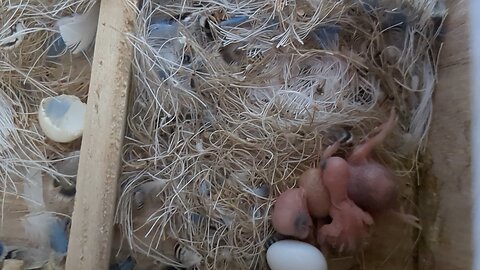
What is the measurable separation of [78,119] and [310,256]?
56cm

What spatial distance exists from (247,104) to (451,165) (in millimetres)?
453

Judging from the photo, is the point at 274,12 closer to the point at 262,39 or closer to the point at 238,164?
the point at 262,39

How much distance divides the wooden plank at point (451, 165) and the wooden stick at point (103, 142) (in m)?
0.68

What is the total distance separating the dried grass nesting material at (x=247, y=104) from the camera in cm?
127

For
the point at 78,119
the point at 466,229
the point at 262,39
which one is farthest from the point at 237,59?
the point at 466,229

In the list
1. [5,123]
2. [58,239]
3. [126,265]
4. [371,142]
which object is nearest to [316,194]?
[371,142]

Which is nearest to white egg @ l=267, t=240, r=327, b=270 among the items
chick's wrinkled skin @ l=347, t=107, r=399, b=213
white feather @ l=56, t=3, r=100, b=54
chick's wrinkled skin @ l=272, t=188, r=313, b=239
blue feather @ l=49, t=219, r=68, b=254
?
chick's wrinkled skin @ l=272, t=188, r=313, b=239

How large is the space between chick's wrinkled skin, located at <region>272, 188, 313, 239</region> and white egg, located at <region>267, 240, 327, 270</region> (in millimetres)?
24

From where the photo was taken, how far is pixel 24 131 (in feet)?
4.18

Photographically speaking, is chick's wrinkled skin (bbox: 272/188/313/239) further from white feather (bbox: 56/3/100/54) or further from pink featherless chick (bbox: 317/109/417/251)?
white feather (bbox: 56/3/100/54)

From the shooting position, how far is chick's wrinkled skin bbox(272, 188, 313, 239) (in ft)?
3.98

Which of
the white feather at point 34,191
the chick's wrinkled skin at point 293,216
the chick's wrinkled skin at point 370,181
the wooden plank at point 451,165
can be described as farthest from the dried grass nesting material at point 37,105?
the wooden plank at point 451,165

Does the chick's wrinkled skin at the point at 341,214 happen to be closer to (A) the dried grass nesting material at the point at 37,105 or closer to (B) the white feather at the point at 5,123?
(A) the dried grass nesting material at the point at 37,105

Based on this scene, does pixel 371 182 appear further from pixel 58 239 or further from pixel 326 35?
pixel 58 239
